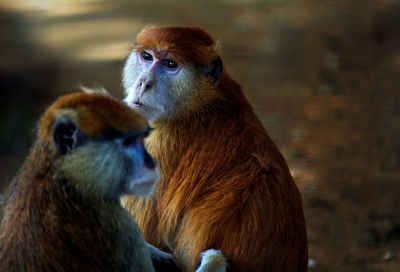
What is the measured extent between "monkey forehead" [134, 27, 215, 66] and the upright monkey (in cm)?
119

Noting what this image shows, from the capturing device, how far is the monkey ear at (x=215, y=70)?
6.34 meters

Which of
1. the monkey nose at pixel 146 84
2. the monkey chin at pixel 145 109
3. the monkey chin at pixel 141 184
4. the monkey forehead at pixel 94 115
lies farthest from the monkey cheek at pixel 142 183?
the monkey nose at pixel 146 84

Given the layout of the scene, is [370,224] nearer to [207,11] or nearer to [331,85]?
[331,85]

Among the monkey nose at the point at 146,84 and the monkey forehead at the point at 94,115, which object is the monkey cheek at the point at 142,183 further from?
the monkey nose at the point at 146,84

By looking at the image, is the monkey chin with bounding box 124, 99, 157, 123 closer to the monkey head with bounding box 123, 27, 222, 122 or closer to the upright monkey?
the monkey head with bounding box 123, 27, 222, 122

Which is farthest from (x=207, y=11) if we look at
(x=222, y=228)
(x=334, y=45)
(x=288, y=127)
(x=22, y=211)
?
(x=22, y=211)

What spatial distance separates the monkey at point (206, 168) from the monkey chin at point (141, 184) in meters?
0.82

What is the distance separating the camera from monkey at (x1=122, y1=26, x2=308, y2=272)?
19.4 ft

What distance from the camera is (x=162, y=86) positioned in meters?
6.30

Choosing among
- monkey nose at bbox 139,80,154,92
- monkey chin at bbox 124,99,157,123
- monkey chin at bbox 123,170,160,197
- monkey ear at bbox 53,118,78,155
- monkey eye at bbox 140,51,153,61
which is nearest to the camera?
monkey ear at bbox 53,118,78,155

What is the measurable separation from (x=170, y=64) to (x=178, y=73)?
9 cm

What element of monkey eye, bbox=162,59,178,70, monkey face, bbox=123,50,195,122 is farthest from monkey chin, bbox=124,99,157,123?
monkey eye, bbox=162,59,178,70

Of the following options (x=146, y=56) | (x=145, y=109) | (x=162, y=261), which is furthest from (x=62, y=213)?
(x=146, y=56)

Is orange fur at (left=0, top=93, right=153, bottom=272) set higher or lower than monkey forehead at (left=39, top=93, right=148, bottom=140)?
lower
